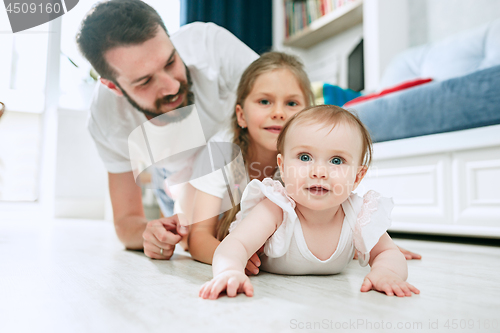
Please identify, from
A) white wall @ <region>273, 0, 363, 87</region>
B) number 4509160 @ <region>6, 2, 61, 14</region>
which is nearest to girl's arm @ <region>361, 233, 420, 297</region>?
number 4509160 @ <region>6, 2, 61, 14</region>

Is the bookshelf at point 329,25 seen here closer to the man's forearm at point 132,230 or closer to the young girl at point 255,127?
the young girl at point 255,127

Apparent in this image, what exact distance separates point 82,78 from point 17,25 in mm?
169

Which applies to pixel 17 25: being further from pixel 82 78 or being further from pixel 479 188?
pixel 479 188

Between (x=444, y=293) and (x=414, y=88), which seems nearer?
(x=444, y=293)

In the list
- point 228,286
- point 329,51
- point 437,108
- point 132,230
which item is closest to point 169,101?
point 132,230

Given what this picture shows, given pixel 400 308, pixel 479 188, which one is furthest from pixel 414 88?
pixel 400 308

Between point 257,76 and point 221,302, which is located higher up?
point 257,76

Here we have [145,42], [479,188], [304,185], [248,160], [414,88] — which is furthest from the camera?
[414,88]

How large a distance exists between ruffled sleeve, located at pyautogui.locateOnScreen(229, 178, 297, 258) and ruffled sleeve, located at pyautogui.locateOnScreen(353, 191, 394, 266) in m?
0.11

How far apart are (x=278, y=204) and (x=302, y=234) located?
71mm

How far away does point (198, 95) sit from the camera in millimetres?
895

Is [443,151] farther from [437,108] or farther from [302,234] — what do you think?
[302,234]

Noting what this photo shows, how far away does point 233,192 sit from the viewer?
76cm

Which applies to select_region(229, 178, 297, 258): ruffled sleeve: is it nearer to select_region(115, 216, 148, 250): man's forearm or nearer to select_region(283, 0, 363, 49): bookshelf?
select_region(115, 216, 148, 250): man's forearm
